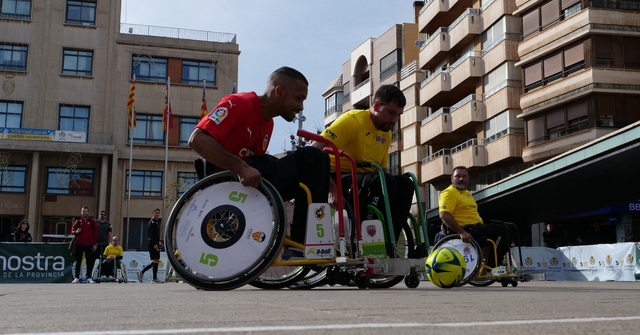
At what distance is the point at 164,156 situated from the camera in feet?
150

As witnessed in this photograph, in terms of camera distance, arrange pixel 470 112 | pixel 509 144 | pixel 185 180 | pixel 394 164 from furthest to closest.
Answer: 1. pixel 394 164
2. pixel 185 180
3. pixel 470 112
4. pixel 509 144

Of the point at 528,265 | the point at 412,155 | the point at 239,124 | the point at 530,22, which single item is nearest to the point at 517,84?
the point at 530,22

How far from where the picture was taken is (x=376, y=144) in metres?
6.62

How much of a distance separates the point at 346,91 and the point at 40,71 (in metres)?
24.5

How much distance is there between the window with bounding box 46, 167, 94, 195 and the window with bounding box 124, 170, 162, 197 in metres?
2.47

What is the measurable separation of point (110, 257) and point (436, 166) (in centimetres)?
2294

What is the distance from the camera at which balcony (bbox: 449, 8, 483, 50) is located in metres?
37.8

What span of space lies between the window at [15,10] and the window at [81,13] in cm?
231

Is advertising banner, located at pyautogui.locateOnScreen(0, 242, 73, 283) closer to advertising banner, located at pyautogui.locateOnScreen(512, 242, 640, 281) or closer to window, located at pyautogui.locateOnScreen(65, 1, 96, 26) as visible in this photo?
advertising banner, located at pyautogui.locateOnScreen(512, 242, 640, 281)

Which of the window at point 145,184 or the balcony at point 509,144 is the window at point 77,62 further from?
the balcony at point 509,144

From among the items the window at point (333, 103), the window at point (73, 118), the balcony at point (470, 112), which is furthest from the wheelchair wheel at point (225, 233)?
the window at point (333, 103)

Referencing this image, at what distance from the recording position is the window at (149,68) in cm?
4594

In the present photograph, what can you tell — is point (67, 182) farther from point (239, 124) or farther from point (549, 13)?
point (239, 124)

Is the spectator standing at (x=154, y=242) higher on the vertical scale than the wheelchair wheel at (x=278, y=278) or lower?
higher
